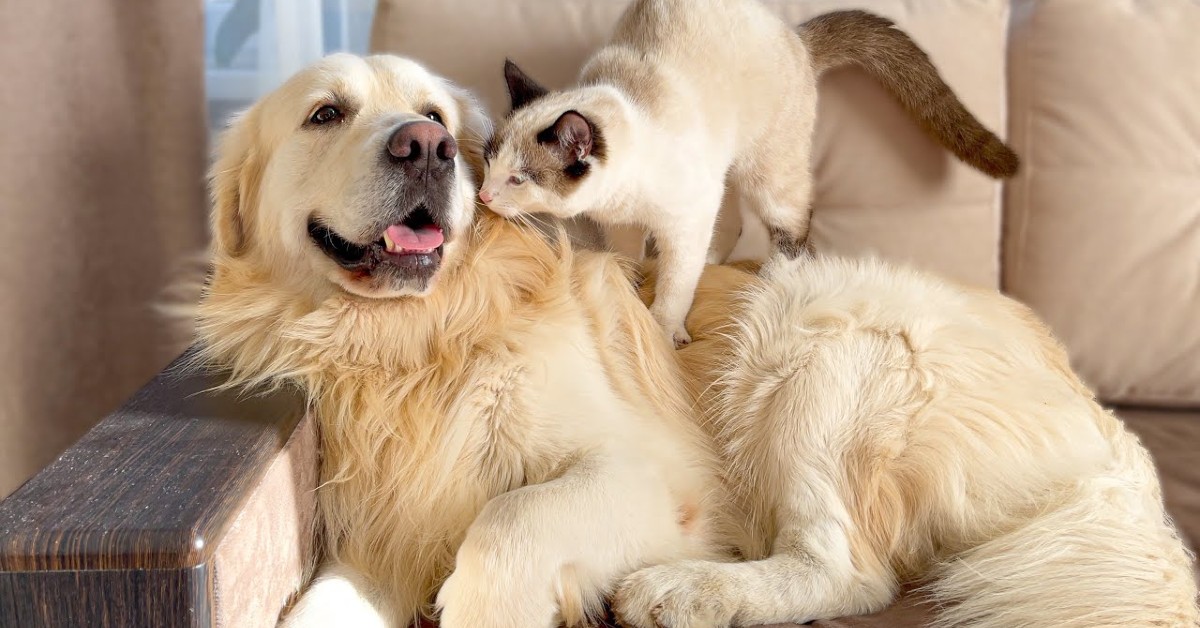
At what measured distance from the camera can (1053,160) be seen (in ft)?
6.44

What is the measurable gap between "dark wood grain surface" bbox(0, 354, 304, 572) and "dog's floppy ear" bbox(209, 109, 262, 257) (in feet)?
1.02

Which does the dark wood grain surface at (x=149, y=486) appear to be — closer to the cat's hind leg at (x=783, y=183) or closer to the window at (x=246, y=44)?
the cat's hind leg at (x=783, y=183)

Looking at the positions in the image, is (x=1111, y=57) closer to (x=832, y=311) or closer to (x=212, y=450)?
(x=832, y=311)

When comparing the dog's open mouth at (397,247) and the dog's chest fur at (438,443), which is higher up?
the dog's open mouth at (397,247)

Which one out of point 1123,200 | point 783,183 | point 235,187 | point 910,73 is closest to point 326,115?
point 235,187

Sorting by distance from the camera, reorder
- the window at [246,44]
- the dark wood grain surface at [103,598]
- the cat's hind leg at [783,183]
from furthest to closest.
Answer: the window at [246,44]
the cat's hind leg at [783,183]
the dark wood grain surface at [103,598]

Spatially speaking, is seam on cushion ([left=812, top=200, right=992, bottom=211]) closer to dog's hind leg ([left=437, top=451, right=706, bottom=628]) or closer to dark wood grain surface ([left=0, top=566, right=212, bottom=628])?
dog's hind leg ([left=437, top=451, right=706, bottom=628])

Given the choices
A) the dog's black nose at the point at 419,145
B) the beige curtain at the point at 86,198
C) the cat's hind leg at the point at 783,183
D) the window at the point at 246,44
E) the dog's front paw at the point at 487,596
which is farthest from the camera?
the window at the point at 246,44

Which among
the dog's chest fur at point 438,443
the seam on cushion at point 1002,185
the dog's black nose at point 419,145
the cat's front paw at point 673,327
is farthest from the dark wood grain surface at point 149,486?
the seam on cushion at point 1002,185

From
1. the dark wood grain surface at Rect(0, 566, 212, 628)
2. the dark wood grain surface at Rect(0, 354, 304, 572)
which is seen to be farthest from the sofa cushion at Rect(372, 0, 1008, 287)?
the dark wood grain surface at Rect(0, 566, 212, 628)

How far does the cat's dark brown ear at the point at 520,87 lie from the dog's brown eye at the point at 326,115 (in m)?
0.32

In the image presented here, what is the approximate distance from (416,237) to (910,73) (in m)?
1.12

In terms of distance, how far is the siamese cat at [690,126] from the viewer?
1.41 metres

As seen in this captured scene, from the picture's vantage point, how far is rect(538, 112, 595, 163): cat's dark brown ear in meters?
1.34
